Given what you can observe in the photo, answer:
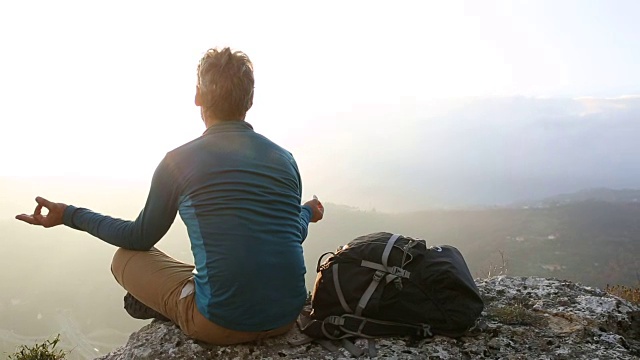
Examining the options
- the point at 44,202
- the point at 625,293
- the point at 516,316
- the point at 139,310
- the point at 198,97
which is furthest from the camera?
the point at 625,293

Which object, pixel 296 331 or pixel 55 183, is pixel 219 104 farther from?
pixel 55 183

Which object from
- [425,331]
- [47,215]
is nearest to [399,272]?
[425,331]

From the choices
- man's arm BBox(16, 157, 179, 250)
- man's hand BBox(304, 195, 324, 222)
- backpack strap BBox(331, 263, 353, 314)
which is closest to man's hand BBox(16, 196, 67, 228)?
man's arm BBox(16, 157, 179, 250)

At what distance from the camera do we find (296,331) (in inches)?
170

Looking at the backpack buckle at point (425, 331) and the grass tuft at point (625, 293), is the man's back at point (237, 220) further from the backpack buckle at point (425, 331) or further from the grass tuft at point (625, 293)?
the grass tuft at point (625, 293)

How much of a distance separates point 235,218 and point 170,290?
0.99 meters

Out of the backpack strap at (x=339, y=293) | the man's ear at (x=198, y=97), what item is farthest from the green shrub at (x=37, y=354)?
the man's ear at (x=198, y=97)

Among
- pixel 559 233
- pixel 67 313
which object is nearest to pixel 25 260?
pixel 67 313

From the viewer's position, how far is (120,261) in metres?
4.23

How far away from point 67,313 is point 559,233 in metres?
79.5

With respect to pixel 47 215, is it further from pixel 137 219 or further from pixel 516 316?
pixel 516 316

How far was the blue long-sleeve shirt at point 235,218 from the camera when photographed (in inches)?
138

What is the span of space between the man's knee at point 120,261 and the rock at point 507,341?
0.56m

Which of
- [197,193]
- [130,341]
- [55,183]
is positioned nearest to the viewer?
[197,193]
